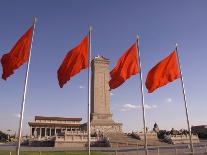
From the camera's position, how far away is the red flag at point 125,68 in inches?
716

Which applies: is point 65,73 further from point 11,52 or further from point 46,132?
point 46,132

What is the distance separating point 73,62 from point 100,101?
62.3 meters

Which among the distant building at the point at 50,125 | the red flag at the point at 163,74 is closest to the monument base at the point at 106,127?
the distant building at the point at 50,125

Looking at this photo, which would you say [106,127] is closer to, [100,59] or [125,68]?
[100,59]

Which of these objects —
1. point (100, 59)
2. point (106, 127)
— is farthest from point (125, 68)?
point (100, 59)

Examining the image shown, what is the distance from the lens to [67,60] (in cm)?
1775

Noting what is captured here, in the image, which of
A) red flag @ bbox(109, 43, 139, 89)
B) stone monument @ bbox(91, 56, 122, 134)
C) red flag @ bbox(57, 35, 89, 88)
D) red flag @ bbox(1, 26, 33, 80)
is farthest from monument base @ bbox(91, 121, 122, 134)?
red flag @ bbox(1, 26, 33, 80)

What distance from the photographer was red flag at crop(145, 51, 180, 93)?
1883 centimetres

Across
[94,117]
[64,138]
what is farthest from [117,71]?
[94,117]

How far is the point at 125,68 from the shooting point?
18.7 metres

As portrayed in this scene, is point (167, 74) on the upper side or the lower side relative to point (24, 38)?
lower

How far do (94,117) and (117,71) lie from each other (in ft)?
196

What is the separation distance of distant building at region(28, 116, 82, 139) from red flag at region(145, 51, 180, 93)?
83.8 m

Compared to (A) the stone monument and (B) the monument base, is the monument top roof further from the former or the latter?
(B) the monument base
